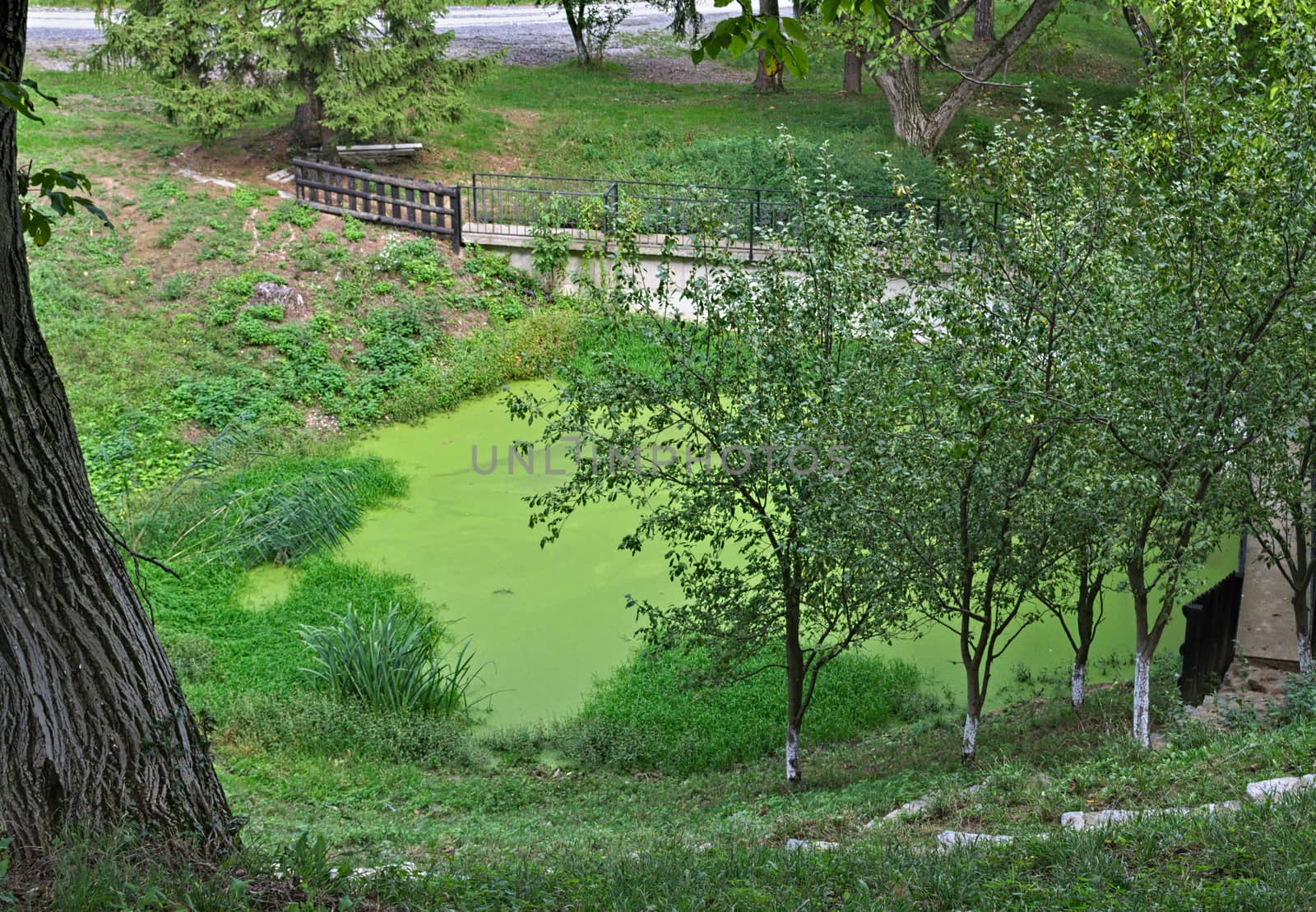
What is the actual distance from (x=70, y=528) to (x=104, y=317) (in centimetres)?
1410

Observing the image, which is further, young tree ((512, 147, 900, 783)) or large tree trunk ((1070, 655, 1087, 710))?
large tree trunk ((1070, 655, 1087, 710))

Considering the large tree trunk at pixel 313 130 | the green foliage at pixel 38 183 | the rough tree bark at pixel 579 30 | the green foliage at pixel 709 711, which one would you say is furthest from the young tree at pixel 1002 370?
the rough tree bark at pixel 579 30

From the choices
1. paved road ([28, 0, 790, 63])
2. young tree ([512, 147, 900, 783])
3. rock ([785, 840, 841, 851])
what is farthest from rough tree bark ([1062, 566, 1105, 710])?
paved road ([28, 0, 790, 63])

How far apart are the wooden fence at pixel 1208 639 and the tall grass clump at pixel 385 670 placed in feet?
19.2

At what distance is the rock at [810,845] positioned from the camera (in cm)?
578

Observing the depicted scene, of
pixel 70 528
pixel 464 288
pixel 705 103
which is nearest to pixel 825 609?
pixel 70 528

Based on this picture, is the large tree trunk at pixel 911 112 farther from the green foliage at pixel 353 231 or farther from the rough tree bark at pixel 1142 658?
the rough tree bark at pixel 1142 658

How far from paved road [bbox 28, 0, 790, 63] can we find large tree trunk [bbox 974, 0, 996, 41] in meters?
5.06

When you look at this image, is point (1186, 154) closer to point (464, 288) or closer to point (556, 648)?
point (556, 648)

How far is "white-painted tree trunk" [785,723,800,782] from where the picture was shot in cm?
880

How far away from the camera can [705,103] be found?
89.5 ft

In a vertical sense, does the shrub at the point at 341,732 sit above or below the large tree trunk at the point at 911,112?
below

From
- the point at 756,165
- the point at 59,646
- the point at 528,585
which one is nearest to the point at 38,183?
the point at 59,646

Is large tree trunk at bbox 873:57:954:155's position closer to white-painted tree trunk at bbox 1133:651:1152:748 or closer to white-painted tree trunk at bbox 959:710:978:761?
white-painted tree trunk at bbox 959:710:978:761
